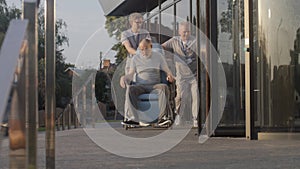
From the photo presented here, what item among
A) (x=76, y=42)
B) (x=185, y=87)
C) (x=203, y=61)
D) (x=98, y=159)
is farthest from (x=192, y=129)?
(x=98, y=159)

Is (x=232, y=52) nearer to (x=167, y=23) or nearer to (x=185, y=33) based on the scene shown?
(x=185, y=33)

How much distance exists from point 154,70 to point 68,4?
1.41 m

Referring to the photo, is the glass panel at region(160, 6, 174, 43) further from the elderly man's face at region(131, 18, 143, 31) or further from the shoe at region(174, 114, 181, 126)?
the elderly man's face at region(131, 18, 143, 31)

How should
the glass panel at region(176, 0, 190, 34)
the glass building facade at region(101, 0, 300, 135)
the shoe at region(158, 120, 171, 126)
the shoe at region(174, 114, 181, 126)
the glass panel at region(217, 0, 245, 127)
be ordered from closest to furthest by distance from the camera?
the glass building facade at region(101, 0, 300, 135) → the glass panel at region(217, 0, 245, 127) → the shoe at region(158, 120, 171, 126) → the shoe at region(174, 114, 181, 126) → the glass panel at region(176, 0, 190, 34)

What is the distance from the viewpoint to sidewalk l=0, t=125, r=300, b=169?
3.86m

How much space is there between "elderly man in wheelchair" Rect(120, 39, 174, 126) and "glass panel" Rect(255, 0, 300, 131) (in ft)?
4.08

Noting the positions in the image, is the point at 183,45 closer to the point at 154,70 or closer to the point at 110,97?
the point at 154,70

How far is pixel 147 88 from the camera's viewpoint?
7.42 meters

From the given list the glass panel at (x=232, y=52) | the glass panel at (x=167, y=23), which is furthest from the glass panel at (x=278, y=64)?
the glass panel at (x=167, y=23)

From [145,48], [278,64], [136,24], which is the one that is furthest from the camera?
[136,24]

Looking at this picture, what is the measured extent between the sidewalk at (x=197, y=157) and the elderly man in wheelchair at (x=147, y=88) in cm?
170

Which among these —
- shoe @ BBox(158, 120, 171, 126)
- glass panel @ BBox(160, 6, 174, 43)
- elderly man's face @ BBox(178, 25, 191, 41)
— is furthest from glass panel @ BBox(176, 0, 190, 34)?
shoe @ BBox(158, 120, 171, 126)

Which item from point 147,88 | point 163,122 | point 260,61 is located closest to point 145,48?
point 147,88

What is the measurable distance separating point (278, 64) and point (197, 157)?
8.10 feet
